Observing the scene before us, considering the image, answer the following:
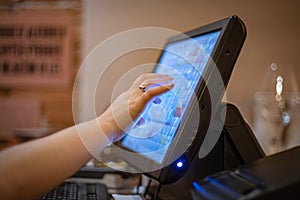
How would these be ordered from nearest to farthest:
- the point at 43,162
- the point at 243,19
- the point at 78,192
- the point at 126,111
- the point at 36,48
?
1. the point at 43,162
2. the point at 126,111
3. the point at 78,192
4. the point at 243,19
5. the point at 36,48

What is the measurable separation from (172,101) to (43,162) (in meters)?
0.32

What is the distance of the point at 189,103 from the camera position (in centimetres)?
70

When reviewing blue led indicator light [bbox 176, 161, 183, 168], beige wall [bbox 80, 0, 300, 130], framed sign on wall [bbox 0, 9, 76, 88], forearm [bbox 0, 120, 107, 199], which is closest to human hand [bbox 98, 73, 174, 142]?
forearm [bbox 0, 120, 107, 199]

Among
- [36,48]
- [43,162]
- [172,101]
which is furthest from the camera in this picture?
[36,48]

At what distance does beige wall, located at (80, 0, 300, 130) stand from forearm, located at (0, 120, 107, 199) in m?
1.00

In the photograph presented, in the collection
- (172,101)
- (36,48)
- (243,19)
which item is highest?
(243,19)

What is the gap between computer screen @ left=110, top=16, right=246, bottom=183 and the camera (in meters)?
0.69

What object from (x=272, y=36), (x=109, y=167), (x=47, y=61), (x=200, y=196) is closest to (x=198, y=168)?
(x=200, y=196)

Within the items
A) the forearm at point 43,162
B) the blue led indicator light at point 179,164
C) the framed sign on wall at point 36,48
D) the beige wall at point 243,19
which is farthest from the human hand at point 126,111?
the framed sign on wall at point 36,48

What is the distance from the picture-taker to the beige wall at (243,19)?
163 cm

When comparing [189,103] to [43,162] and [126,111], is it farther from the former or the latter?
[43,162]

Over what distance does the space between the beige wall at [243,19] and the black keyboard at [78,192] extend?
70 cm

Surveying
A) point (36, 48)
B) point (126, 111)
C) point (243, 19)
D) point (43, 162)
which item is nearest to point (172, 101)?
point (126, 111)

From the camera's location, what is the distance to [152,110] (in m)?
0.96
